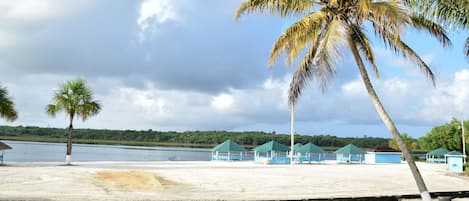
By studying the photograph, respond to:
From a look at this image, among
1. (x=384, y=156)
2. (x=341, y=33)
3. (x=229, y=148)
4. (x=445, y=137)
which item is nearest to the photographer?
(x=341, y=33)

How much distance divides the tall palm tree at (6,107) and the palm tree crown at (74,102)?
3.82 meters

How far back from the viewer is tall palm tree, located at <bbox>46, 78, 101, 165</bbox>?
28.2 meters

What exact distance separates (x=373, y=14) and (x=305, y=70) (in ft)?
6.20

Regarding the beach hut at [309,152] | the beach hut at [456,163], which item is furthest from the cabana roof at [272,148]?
the beach hut at [456,163]

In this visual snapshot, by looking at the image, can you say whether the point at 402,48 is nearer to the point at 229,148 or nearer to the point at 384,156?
the point at 229,148

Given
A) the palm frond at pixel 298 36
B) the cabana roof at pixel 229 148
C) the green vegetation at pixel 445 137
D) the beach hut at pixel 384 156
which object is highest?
the palm frond at pixel 298 36

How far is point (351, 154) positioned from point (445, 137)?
24934 mm

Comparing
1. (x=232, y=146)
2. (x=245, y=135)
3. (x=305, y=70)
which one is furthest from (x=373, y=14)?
(x=245, y=135)

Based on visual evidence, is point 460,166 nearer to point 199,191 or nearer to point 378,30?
point 199,191

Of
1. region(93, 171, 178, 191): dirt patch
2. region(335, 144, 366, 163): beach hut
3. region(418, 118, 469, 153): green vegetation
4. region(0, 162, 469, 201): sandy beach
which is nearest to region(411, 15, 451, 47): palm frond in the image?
region(0, 162, 469, 201): sandy beach

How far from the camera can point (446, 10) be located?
964 cm

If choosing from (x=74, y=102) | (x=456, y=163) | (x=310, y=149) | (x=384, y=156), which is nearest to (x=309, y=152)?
(x=310, y=149)

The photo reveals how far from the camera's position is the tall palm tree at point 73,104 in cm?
2816

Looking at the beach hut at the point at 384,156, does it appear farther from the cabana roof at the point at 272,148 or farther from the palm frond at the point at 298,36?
the palm frond at the point at 298,36
